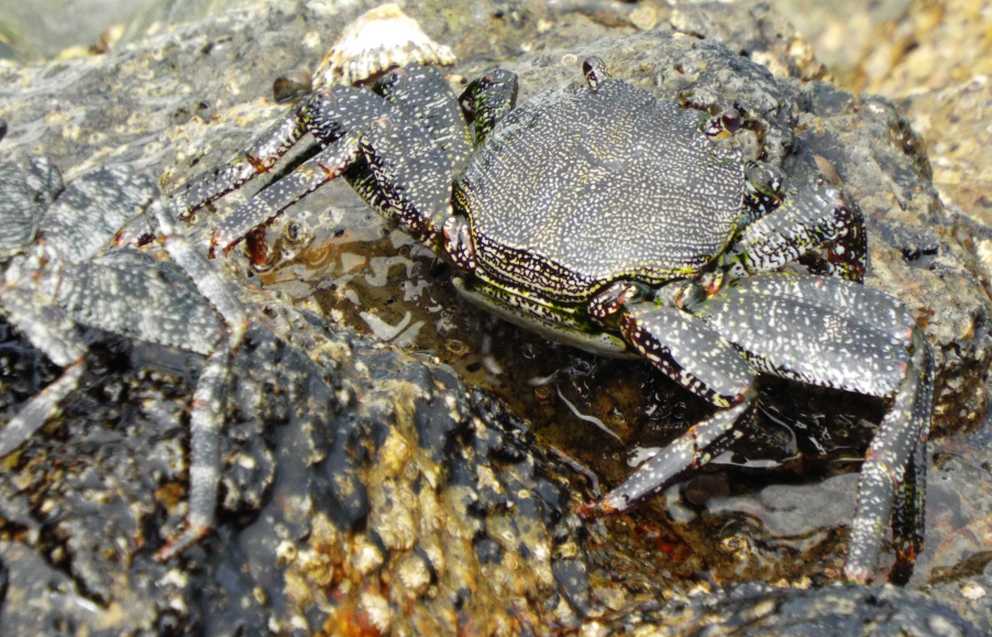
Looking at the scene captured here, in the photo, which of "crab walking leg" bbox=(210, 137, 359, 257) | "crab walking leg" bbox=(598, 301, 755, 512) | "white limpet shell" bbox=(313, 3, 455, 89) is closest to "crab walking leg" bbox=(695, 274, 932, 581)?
"crab walking leg" bbox=(598, 301, 755, 512)

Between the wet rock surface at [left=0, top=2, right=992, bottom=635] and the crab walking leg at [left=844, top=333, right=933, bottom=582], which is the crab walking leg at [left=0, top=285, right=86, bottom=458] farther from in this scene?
the crab walking leg at [left=844, top=333, right=933, bottom=582]

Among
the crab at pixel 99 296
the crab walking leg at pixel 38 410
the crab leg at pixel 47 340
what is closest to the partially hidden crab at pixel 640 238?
the crab at pixel 99 296

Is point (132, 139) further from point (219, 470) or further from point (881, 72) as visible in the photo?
point (881, 72)

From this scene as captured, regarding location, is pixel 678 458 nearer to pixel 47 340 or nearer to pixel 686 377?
pixel 686 377

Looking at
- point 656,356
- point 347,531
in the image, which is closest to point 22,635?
point 347,531

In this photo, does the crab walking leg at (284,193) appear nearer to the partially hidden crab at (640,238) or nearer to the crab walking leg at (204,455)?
the partially hidden crab at (640,238)

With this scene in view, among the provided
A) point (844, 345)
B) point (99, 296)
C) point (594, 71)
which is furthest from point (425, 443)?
point (594, 71)

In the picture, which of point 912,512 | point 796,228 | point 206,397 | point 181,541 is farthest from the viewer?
point 796,228
